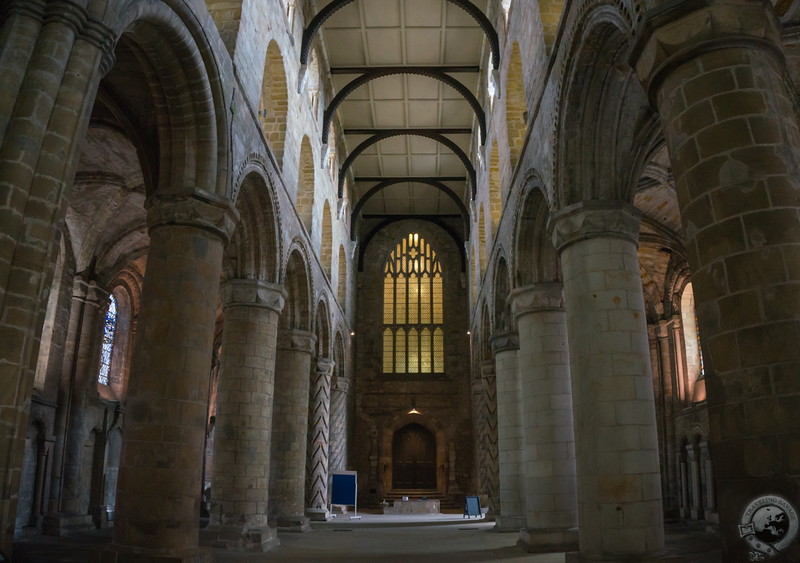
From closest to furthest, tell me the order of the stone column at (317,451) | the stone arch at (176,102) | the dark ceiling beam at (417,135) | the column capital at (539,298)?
the stone arch at (176,102), the column capital at (539,298), the stone column at (317,451), the dark ceiling beam at (417,135)

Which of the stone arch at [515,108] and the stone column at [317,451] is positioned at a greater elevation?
the stone arch at [515,108]

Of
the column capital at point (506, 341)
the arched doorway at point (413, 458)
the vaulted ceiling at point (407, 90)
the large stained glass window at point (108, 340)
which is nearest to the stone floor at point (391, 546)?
the column capital at point (506, 341)

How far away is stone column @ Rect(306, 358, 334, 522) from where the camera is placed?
64.3ft

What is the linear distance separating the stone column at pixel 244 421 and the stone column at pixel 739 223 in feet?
29.8

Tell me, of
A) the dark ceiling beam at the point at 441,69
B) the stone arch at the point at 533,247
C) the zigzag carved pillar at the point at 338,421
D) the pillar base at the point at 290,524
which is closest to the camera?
the stone arch at the point at 533,247

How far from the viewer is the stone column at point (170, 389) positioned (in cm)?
786

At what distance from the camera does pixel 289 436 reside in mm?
16188

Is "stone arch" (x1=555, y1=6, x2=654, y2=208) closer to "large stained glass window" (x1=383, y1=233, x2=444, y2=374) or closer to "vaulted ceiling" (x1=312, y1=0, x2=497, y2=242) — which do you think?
"vaulted ceiling" (x1=312, y1=0, x2=497, y2=242)

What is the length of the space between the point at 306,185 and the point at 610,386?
40.4 feet

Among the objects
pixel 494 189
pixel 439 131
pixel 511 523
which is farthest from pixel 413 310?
pixel 511 523

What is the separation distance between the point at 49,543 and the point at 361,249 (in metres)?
20.8

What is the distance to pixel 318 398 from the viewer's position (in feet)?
65.8

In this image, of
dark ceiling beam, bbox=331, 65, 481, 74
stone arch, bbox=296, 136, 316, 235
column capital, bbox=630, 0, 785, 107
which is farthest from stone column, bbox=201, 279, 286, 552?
dark ceiling beam, bbox=331, 65, 481, 74

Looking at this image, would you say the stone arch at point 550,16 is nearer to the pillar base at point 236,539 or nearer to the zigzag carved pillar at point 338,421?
the pillar base at point 236,539
